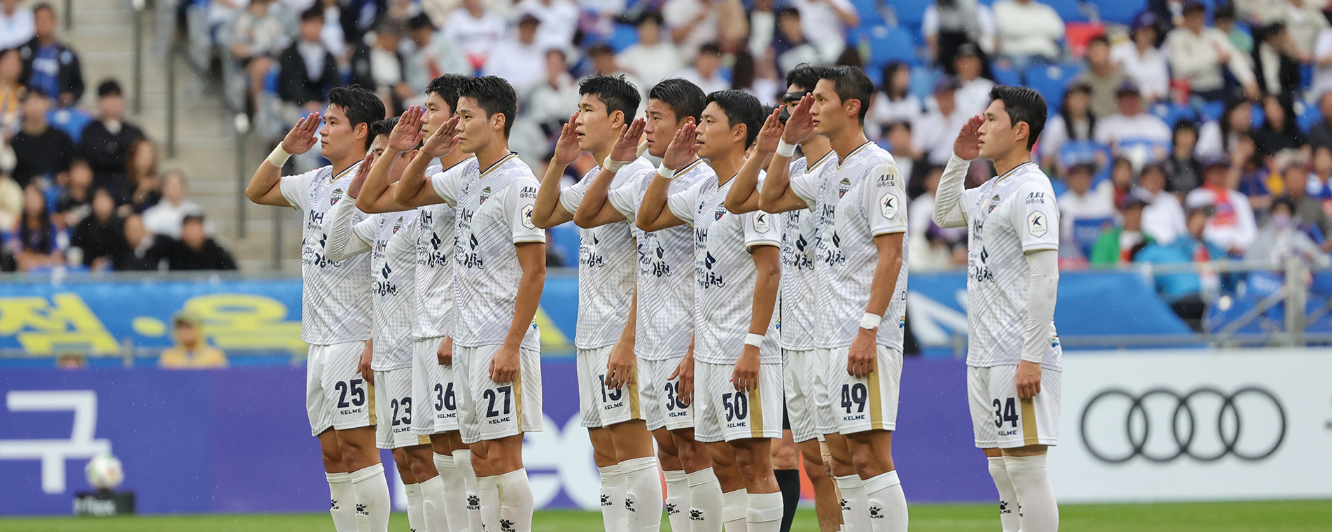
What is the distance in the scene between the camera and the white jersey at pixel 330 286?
30.4ft

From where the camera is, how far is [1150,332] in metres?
13.8

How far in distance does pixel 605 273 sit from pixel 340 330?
1874mm

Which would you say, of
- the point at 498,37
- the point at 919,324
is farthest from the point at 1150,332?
the point at 498,37

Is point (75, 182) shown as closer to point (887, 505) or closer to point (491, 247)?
point (491, 247)

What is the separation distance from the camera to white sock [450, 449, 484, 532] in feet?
28.2

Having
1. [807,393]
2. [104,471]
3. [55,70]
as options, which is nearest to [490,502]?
[807,393]

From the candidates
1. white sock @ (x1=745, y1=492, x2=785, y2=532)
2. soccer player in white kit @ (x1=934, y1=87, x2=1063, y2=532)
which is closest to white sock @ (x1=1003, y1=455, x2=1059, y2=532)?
soccer player in white kit @ (x1=934, y1=87, x2=1063, y2=532)

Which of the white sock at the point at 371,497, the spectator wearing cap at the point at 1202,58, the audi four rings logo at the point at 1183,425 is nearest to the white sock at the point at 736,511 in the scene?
the white sock at the point at 371,497

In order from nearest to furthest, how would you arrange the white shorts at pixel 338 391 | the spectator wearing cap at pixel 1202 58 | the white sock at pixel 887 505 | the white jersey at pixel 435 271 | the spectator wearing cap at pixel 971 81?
1. the white sock at pixel 887 505
2. the white jersey at pixel 435 271
3. the white shorts at pixel 338 391
4. the spectator wearing cap at pixel 971 81
5. the spectator wearing cap at pixel 1202 58

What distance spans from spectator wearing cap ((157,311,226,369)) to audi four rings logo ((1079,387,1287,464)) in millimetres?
8101

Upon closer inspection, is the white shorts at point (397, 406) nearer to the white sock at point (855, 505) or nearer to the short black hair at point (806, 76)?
the white sock at point (855, 505)

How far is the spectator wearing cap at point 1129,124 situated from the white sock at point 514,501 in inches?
481

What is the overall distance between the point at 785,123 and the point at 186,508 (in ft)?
27.3

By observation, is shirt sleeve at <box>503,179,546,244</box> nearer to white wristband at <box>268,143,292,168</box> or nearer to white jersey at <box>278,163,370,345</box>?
white jersey at <box>278,163,370,345</box>
